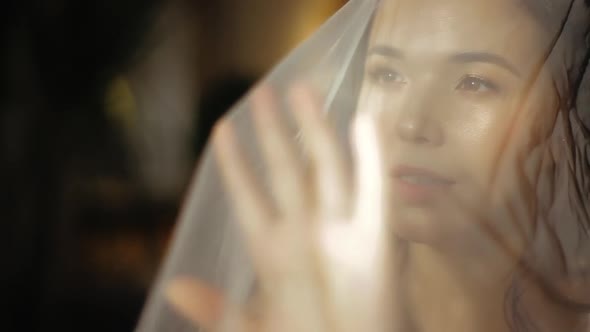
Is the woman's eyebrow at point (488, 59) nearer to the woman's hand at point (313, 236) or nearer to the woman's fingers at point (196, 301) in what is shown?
the woman's hand at point (313, 236)

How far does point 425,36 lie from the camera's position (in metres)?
0.59

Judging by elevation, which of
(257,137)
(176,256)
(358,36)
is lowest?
(176,256)

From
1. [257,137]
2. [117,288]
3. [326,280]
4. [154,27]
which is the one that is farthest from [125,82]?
[326,280]

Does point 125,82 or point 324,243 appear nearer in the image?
point 324,243

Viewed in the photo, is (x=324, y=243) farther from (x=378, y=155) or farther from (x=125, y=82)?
(x=125, y=82)

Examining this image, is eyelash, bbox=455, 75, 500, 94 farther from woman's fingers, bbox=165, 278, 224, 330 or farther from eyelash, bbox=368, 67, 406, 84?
woman's fingers, bbox=165, 278, 224, 330

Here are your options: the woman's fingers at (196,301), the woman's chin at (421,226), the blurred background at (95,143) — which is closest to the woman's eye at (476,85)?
the woman's chin at (421,226)

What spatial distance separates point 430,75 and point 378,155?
8cm

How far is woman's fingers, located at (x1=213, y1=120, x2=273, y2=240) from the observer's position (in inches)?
23.9

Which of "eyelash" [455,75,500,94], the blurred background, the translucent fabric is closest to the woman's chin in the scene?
the translucent fabric

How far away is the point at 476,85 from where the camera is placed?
1.92ft

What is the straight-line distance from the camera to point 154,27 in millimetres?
1072

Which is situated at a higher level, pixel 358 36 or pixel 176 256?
pixel 358 36

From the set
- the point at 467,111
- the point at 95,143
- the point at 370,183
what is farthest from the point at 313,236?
the point at 95,143
